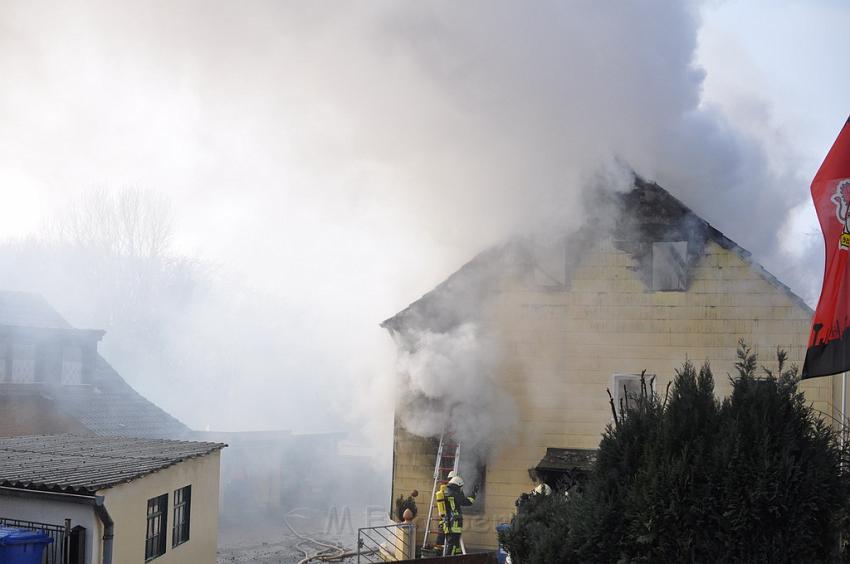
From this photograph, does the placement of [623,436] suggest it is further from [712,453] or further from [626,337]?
[626,337]

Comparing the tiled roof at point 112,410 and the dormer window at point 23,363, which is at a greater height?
the dormer window at point 23,363

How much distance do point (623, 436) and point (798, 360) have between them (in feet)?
26.8

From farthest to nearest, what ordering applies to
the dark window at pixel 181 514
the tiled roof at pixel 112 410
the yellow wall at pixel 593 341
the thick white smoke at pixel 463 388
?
the tiled roof at pixel 112 410 < the thick white smoke at pixel 463 388 < the yellow wall at pixel 593 341 < the dark window at pixel 181 514

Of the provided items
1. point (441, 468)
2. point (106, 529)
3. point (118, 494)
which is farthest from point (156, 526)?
point (441, 468)

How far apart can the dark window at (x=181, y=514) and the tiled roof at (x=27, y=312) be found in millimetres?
10794

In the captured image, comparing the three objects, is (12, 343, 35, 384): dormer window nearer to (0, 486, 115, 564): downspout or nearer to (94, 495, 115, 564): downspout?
(0, 486, 115, 564): downspout

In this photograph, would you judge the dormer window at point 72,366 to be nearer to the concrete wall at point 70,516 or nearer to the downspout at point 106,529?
the concrete wall at point 70,516

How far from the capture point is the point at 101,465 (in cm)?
1068

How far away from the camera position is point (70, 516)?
9.12 meters

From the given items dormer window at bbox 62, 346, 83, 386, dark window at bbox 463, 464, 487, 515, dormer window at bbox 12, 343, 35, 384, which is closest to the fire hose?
dark window at bbox 463, 464, 487, 515

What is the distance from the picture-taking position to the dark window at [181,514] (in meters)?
11.5

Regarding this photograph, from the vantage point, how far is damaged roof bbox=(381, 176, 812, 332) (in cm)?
1358

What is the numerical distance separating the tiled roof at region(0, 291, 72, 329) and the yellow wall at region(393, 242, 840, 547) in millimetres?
11676

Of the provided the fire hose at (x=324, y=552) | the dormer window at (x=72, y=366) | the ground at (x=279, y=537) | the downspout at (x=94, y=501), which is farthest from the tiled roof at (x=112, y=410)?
the downspout at (x=94, y=501)
